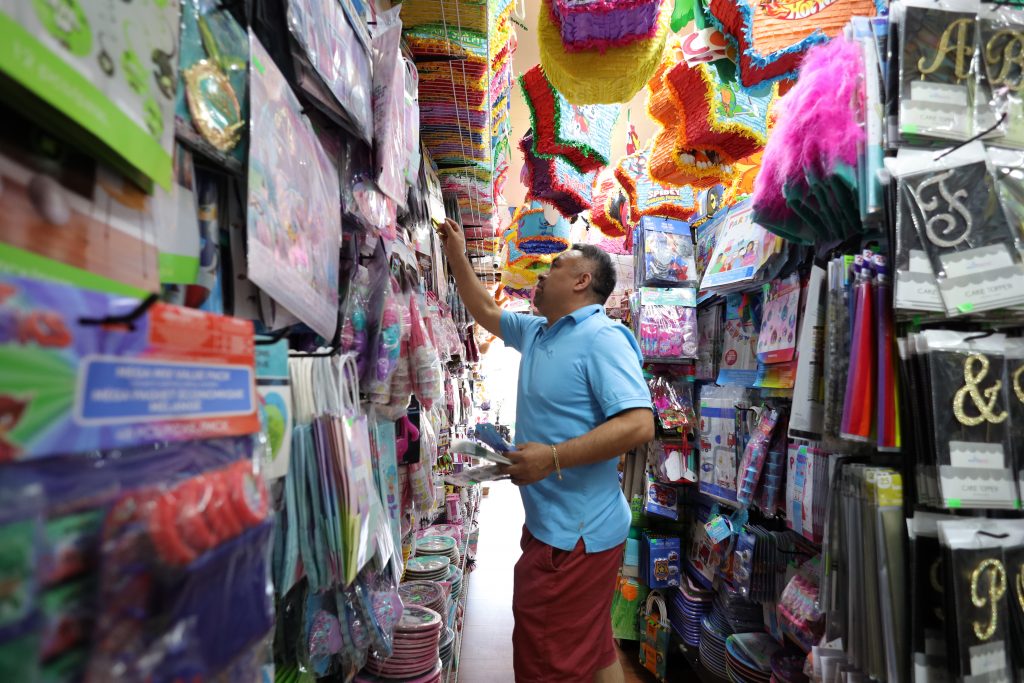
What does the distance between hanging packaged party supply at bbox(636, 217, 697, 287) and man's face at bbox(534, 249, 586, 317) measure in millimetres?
848

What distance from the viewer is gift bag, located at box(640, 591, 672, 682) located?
258 centimetres

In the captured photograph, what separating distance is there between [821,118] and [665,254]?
1399 millimetres

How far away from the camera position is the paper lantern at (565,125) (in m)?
2.44

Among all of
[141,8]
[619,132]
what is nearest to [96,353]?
[141,8]

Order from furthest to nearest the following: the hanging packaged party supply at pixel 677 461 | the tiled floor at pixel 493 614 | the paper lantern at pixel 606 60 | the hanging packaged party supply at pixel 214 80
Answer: the tiled floor at pixel 493 614
the hanging packaged party supply at pixel 677 461
the paper lantern at pixel 606 60
the hanging packaged party supply at pixel 214 80

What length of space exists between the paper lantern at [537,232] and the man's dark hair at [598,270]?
193cm

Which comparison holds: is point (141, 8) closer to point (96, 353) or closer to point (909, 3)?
point (96, 353)

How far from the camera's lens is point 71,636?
23cm

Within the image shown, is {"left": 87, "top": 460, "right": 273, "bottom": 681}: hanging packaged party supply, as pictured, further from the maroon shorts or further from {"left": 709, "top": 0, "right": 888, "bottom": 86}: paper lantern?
{"left": 709, "top": 0, "right": 888, "bottom": 86}: paper lantern

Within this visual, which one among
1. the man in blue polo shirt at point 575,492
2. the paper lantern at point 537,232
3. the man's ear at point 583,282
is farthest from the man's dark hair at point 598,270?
the paper lantern at point 537,232

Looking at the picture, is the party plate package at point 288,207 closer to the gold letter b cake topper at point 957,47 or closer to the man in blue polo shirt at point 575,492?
the man in blue polo shirt at point 575,492

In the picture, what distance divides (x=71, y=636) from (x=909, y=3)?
1609 millimetres

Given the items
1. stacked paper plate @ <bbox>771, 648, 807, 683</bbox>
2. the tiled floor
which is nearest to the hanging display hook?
stacked paper plate @ <bbox>771, 648, 807, 683</bbox>

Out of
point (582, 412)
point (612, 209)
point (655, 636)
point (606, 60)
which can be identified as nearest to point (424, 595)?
point (582, 412)
